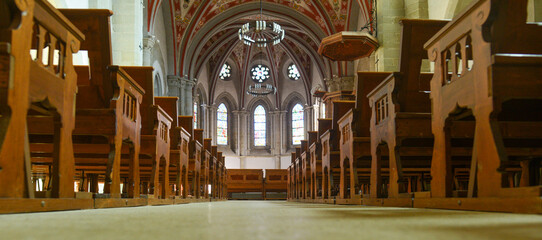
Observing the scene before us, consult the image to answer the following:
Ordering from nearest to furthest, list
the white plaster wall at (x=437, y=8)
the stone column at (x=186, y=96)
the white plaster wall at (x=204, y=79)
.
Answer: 1. the white plaster wall at (x=437, y=8)
2. the stone column at (x=186, y=96)
3. the white plaster wall at (x=204, y=79)

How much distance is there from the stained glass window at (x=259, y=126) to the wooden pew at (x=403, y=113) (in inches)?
853

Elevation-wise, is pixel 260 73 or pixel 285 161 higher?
pixel 260 73

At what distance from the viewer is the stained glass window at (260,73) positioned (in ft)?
85.4

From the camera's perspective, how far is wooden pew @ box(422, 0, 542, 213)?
2.16 m

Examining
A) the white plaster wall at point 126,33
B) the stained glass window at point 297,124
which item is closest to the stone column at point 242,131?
the stained glass window at point 297,124

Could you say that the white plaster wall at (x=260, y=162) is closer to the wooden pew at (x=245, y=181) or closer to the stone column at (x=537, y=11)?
the wooden pew at (x=245, y=181)

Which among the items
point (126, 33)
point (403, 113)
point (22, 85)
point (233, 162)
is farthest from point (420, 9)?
point (233, 162)

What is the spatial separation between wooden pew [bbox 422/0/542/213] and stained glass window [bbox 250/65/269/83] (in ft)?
75.7

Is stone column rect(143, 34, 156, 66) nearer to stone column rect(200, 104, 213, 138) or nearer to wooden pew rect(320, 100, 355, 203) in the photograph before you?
wooden pew rect(320, 100, 355, 203)

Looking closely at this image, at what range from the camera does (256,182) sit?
1822 cm

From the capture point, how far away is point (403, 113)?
3.47m

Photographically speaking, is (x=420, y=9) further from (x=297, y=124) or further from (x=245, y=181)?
(x=297, y=124)

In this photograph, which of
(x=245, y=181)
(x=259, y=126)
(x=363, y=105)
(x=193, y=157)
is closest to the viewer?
(x=363, y=105)

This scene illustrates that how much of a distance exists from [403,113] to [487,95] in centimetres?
125
